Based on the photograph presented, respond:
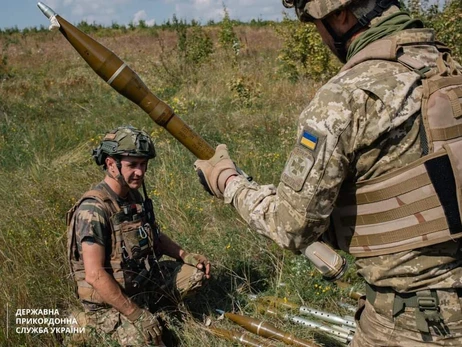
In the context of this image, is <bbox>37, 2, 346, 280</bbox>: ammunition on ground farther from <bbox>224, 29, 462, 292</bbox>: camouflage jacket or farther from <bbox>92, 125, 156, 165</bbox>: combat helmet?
<bbox>92, 125, 156, 165</bbox>: combat helmet

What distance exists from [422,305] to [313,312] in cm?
179

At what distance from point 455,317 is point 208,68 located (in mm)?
11239

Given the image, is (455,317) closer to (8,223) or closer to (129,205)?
(129,205)

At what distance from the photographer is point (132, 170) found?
352cm

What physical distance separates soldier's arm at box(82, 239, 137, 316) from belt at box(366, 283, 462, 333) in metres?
2.00

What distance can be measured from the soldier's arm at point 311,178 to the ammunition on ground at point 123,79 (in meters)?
0.72

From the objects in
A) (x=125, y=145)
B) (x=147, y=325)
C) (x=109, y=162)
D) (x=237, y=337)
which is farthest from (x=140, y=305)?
(x=125, y=145)

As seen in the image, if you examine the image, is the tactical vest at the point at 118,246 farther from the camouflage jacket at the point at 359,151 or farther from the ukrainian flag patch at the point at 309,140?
the ukrainian flag patch at the point at 309,140

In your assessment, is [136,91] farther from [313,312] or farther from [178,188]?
[178,188]

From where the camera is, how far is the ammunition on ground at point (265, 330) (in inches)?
125

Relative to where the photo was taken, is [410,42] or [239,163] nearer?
[410,42]

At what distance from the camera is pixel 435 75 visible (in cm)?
163

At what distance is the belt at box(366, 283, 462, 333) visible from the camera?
1.75 meters

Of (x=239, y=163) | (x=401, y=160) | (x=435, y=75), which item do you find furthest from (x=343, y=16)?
A: (x=239, y=163)
